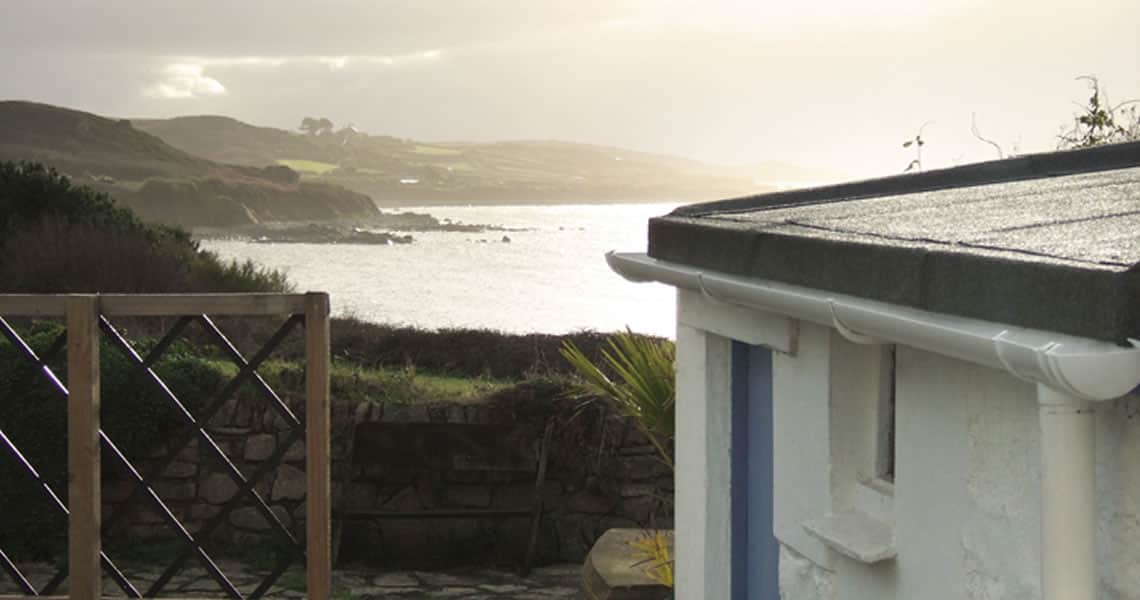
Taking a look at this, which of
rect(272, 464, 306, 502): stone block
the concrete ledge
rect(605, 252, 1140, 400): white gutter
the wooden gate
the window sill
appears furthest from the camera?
rect(272, 464, 306, 502): stone block

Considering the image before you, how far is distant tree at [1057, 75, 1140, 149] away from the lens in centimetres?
1046

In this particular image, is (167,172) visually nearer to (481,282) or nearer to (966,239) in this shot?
(481,282)

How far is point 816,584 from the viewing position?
473 cm

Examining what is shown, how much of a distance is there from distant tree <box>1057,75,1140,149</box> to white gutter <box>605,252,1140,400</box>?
22.9 feet

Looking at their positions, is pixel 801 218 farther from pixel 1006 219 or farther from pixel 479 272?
pixel 479 272

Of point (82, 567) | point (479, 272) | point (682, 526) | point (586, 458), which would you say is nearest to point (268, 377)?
point (586, 458)

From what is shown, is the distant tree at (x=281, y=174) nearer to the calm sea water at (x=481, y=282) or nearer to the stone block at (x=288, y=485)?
the calm sea water at (x=481, y=282)

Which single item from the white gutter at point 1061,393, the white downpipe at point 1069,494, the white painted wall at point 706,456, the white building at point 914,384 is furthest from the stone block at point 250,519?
the white downpipe at point 1069,494

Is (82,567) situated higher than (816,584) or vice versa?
(816,584)

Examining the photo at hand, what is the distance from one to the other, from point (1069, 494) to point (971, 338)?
1.24ft

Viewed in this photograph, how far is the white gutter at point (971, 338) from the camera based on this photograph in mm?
2582

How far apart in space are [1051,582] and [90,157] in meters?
37.4

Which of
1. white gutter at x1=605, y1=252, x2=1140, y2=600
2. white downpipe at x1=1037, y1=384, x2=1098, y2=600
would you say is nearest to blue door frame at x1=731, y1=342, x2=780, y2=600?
white gutter at x1=605, y1=252, x2=1140, y2=600

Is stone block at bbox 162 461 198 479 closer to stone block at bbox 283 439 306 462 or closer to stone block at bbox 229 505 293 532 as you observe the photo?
stone block at bbox 229 505 293 532
